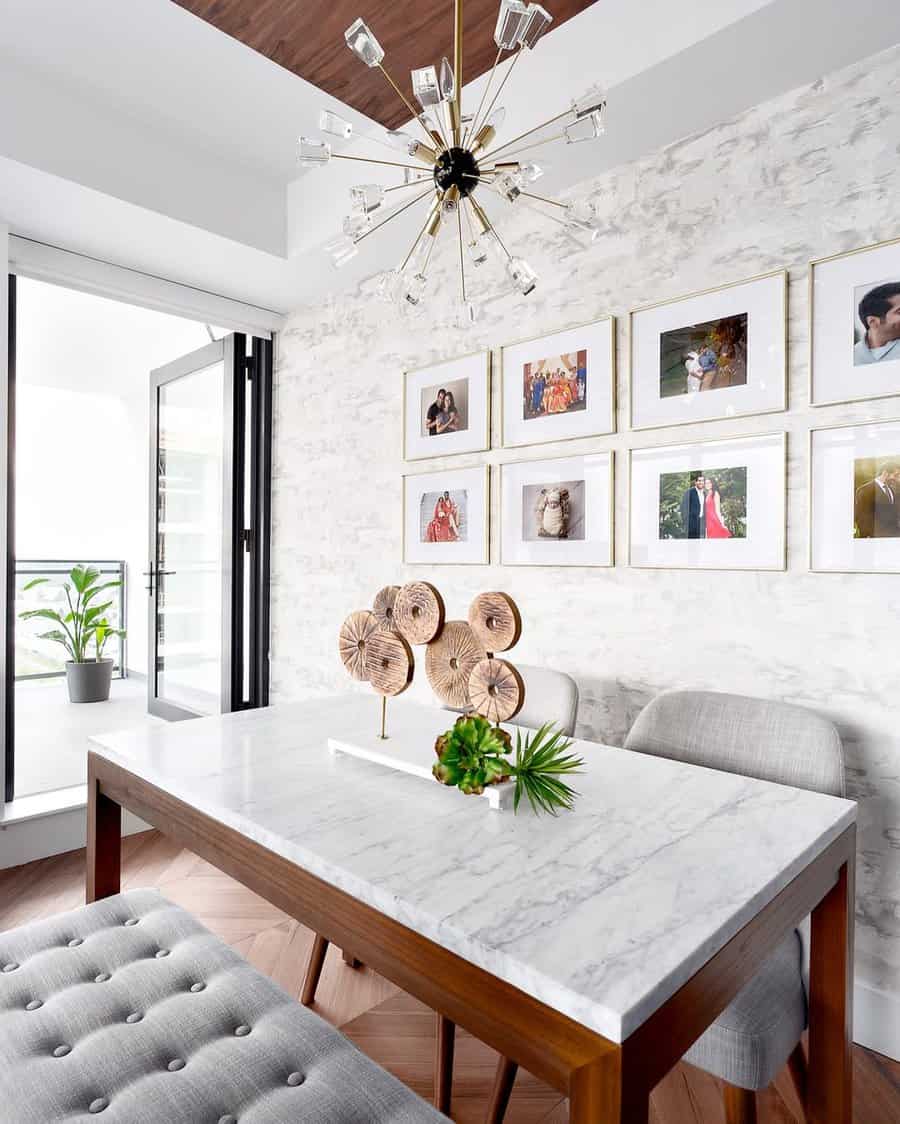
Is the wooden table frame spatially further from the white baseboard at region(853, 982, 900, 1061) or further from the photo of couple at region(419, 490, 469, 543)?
the photo of couple at region(419, 490, 469, 543)

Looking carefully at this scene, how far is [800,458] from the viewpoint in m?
1.86

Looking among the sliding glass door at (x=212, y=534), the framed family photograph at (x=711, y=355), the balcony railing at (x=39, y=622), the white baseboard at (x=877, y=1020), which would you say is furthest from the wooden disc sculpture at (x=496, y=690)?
the balcony railing at (x=39, y=622)

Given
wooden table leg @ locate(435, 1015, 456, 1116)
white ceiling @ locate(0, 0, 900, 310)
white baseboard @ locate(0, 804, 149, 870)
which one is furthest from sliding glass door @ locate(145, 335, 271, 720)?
wooden table leg @ locate(435, 1015, 456, 1116)

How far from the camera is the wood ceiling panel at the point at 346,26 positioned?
1.99 meters

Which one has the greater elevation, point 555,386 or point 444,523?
point 555,386

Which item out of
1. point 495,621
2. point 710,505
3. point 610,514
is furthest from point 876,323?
point 495,621

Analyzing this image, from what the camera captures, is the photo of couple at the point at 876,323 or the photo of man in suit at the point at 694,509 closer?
the photo of couple at the point at 876,323

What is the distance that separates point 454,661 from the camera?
4.39 ft

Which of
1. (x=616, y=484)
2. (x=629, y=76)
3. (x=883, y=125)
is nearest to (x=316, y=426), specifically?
(x=616, y=484)

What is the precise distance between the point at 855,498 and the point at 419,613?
3.88ft

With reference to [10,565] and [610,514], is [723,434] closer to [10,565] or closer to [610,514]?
[610,514]

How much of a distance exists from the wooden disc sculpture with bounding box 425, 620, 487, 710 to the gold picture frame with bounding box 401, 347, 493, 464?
1414mm

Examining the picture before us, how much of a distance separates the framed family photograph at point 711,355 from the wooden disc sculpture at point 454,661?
115 cm

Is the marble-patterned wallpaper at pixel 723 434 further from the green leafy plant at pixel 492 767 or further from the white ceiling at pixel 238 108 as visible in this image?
the green leafy plant at pixel 492 767
